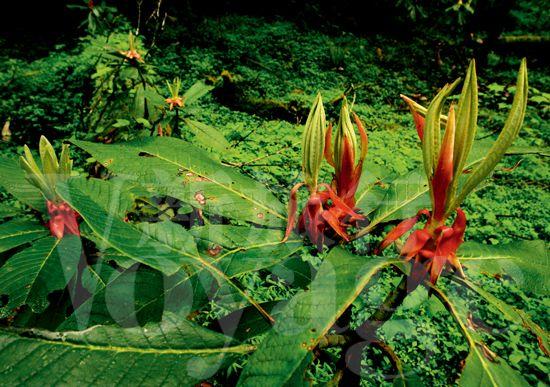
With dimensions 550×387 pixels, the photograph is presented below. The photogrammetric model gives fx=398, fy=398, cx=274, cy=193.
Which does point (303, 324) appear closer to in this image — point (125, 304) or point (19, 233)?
point (125, 304)

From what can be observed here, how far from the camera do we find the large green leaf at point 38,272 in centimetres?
62

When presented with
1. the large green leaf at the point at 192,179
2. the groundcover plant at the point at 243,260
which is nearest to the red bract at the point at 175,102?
the groundcover plant at the point at 243,260

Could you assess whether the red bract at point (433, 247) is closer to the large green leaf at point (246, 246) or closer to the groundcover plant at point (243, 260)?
the groundcover plant at point (243, 260)

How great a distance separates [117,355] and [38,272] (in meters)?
0.32

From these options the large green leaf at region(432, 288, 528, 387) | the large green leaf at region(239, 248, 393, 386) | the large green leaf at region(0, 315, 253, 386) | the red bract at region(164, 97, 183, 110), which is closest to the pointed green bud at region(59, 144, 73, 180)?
the large green leaf at region(0, 315, 253, 386)

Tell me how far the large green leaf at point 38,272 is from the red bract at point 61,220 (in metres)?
0.03

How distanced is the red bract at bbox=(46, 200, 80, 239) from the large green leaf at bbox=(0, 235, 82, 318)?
0.03m

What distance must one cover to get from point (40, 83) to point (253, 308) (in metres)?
2.33

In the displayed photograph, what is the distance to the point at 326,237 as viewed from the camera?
0.55 m

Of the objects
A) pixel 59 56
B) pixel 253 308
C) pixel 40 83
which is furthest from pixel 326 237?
pixel 59 56

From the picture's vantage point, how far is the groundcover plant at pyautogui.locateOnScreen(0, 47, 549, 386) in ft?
1.27

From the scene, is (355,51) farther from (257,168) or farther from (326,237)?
(326,237)

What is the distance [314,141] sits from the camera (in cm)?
50

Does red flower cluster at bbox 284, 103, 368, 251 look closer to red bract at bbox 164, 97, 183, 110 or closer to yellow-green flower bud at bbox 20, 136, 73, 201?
yellow-green flower bud at bbox 20, 136, 73, 201
